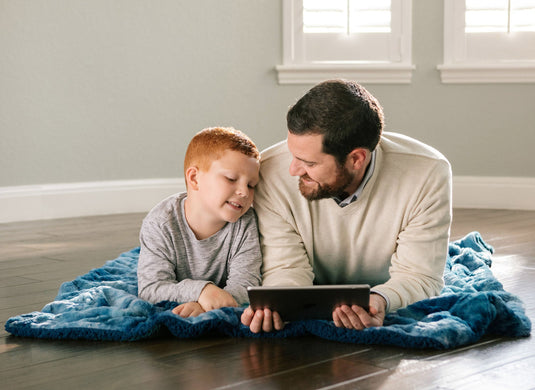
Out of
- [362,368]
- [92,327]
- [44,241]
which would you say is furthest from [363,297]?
[44,241]

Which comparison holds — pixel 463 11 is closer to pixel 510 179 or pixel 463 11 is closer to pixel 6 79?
pixel 510 179

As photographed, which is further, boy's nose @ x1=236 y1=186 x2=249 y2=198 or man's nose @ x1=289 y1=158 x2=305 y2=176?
boy's nose @ x1=236 y1=186 x2=249 y2=198

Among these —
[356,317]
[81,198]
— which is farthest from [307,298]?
[81,198]

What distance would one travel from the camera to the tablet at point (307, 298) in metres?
1.69

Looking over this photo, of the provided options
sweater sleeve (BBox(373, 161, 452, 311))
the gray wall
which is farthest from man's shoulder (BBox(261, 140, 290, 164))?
the gray wall

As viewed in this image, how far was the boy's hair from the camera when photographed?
2.07 metres

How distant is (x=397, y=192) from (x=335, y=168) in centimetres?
20

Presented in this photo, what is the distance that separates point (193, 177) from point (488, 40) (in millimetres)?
2658

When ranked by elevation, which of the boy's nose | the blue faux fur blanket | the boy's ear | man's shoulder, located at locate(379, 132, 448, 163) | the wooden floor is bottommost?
the wooden floor

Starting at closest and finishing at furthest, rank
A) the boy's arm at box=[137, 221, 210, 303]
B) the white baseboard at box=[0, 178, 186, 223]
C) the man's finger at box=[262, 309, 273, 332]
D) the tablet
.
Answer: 1. the tablet
2. the man's finger at box=[262, 309, 273, 332]
3. the boy's arm at box=[137, 221, 210, 303]
4. the white baseboard at box=[0, 178, 186, 223]

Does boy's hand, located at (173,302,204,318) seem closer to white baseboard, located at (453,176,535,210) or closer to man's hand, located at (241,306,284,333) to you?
man's hand, located at (241,306,284,333)

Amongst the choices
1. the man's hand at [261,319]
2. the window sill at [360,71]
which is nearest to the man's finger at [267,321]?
the man's hand at [261,319]

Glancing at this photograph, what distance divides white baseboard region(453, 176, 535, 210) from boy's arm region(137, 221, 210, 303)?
101 inches

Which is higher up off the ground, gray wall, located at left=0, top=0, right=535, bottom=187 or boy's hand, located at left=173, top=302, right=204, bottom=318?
gray wall, located at left=0, top=0, right=535, bottom=187
